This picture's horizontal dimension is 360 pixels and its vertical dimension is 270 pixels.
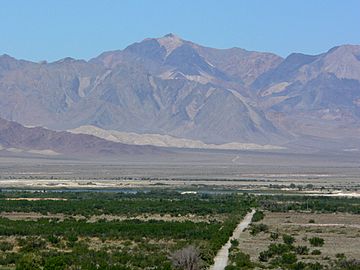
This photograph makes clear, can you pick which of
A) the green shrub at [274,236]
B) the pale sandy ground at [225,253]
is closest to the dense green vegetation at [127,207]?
the pale sandy ground at [225,253]

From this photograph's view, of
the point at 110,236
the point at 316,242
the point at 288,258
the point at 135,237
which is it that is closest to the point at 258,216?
the point at 316,242

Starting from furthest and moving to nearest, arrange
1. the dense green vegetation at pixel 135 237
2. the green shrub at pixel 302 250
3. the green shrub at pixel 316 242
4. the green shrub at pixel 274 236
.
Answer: the green shrub at pixel 274 236, the green shrub at pixel 316 242, the green shrub at pixel 302 250, the dense green vegetation at pixel 135 237

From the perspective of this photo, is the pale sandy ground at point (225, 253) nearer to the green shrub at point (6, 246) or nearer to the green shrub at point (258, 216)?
the green shrub at point (258, 216)

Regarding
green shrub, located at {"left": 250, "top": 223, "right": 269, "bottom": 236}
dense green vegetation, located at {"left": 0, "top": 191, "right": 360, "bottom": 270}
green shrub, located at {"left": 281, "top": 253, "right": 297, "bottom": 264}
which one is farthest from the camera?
green shrub, located at {"left": 250, "top": 223, "right": 269, "bottom": 236}

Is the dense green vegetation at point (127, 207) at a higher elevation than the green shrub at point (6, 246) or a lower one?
higher

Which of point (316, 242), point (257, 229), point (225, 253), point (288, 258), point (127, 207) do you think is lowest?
point (225, 253)

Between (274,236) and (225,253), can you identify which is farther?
(274,236)

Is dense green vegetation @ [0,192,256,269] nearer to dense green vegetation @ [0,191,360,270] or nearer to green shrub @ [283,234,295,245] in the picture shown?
dense green vegetation @ [0,191,360,270]

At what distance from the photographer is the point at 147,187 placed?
122875 millimetres

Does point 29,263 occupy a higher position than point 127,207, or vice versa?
point 127,207

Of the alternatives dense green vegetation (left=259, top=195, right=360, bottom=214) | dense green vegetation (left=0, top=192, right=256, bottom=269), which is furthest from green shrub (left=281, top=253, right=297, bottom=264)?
dense green vegetation (left=259, top=195, right=360, bottom=214)

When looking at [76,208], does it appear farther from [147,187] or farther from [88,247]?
[147,187]

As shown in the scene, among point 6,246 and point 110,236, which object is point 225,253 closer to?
point 110,236

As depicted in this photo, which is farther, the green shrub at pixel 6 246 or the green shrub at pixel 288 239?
the green shrub at pixel 288 239
